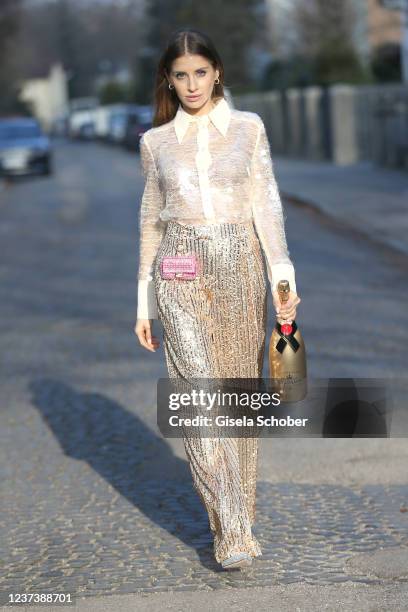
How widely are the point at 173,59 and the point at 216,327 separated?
0.93 metres

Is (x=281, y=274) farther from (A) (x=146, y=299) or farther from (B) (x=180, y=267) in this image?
(A) (x=146, y=299)

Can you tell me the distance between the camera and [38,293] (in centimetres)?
1362

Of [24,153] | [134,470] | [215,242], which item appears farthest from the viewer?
[24,153]

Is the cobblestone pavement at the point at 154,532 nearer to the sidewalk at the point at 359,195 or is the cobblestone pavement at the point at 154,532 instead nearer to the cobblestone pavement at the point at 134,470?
the cobblestone pavement at the point at 134,470

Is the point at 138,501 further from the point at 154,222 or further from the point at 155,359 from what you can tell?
the point at 155,359

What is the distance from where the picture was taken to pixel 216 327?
480cm

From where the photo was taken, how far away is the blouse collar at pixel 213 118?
477cm

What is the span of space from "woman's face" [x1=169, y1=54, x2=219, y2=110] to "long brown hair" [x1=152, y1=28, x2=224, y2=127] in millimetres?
21

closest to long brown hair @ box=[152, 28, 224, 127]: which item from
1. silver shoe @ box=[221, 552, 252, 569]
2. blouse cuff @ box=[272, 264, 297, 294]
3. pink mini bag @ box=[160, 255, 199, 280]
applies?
pink mini bag @ box=[160, 255, 199, 280]

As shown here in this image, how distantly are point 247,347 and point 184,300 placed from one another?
11.3 inches

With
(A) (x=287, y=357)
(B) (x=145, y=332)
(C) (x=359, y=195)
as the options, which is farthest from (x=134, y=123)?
(A) (x=287, y=357)

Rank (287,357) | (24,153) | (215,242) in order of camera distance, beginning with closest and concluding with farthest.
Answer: (287,357) < (215,242) < (24,153)

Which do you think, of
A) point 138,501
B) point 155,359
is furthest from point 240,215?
point 155,359

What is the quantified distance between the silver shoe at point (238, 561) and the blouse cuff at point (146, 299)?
2.95 ft
